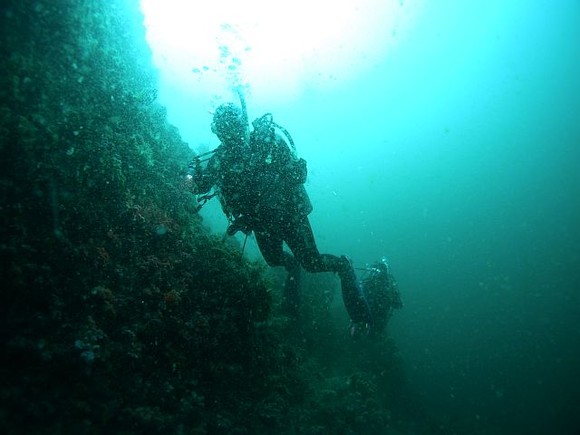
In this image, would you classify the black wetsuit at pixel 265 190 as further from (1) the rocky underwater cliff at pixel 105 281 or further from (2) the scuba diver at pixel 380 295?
(2) the scuba diver at pixel 380 295

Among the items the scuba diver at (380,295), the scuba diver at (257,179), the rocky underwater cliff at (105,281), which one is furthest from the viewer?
the scuba diver at (380,295)

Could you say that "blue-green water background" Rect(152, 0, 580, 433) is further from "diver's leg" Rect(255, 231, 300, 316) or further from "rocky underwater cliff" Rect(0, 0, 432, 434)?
"rocky underwater cliff" Rect(0, 0, 432, 434)

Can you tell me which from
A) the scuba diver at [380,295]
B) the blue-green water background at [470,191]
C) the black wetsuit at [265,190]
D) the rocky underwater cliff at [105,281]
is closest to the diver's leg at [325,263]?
the black wetsuit at [265,190]

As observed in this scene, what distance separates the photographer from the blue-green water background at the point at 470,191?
87.7ft

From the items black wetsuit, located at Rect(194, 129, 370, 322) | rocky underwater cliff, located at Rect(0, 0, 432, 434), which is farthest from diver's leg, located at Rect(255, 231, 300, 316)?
rocky underwater cliff, located at Rect(0, 0, 432, 434)

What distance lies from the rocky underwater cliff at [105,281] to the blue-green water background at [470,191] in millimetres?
16626

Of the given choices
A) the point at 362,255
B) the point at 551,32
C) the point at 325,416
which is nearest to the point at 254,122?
the point at 325,416

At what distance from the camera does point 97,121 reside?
18.4 feet

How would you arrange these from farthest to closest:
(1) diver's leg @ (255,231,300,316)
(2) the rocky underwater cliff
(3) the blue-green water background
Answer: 1. (3) the blue-green water background
2. (1) diver's leg @ (255,231,300,316)
3. (2) the rocky underwater cliff

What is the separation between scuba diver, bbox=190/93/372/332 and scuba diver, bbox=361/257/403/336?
3.61m

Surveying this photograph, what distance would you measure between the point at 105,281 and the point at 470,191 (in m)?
89.0

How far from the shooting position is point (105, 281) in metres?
4.24

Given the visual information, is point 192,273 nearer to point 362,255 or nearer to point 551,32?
point 362,255

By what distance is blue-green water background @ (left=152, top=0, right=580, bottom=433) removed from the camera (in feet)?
87.7
